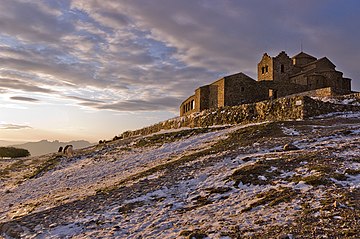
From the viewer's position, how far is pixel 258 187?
12.5 metres

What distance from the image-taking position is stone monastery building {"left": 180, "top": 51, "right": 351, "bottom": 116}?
5047 centimetres

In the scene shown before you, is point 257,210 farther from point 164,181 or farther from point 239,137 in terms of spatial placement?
point 239,137

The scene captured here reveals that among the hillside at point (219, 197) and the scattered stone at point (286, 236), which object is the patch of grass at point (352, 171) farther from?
the scattered stone at point (286, 236)

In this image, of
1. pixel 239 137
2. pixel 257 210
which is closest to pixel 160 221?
pixel 257 210

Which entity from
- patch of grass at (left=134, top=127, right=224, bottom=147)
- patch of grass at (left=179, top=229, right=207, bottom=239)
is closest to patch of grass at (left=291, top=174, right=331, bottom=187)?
patch of grass at (left=179, top=229, right=207, bottom=239)

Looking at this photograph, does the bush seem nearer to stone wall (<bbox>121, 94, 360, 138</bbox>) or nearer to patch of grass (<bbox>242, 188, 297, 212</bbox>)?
stone wall (<bbox>121, 94, 360, 138</bbox>)

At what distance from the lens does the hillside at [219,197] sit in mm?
9500

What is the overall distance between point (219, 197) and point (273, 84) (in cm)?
4242

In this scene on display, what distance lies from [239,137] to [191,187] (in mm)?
11145

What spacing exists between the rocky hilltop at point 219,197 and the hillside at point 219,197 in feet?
0.11

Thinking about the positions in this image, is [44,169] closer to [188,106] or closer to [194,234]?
[194,234]

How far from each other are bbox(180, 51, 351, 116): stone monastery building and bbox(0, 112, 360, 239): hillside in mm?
24957

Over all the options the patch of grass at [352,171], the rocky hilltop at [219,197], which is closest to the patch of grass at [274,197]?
the rocky hilltop at [219,197]

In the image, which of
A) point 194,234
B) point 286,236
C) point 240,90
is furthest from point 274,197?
point 240,90
